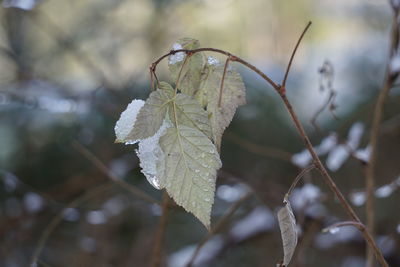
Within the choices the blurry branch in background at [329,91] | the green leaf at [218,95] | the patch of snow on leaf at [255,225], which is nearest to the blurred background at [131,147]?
the patch of snow on leaf at [255,225]

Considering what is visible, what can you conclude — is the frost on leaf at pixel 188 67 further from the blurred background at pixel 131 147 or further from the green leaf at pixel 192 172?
the blurred background at pixel 131 147

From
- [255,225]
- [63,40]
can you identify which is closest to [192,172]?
[255,225]

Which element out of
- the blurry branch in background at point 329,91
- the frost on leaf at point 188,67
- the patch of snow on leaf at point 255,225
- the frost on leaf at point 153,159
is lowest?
the patch of snow on leaf at point 255,225

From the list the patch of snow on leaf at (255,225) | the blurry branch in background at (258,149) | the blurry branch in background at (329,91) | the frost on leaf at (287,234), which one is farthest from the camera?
the patch of snow on leaf at (255,225)

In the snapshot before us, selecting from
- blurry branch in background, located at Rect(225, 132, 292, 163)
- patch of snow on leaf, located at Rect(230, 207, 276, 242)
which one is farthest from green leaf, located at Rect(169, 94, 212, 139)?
patch of snow on leaf, located at Rect(230, 207, 276, 242)

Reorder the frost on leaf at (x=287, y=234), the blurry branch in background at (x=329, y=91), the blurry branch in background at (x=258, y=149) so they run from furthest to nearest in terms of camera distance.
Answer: the blurry branch in background at (x=258, y=149) < the blurry branch in background at (x=329, y=91) < the frost on leaf at (x=287, y=234)

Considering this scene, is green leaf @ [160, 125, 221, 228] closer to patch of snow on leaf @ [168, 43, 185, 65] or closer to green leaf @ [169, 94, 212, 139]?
green leaf @ [169, 94, 212, 139]
